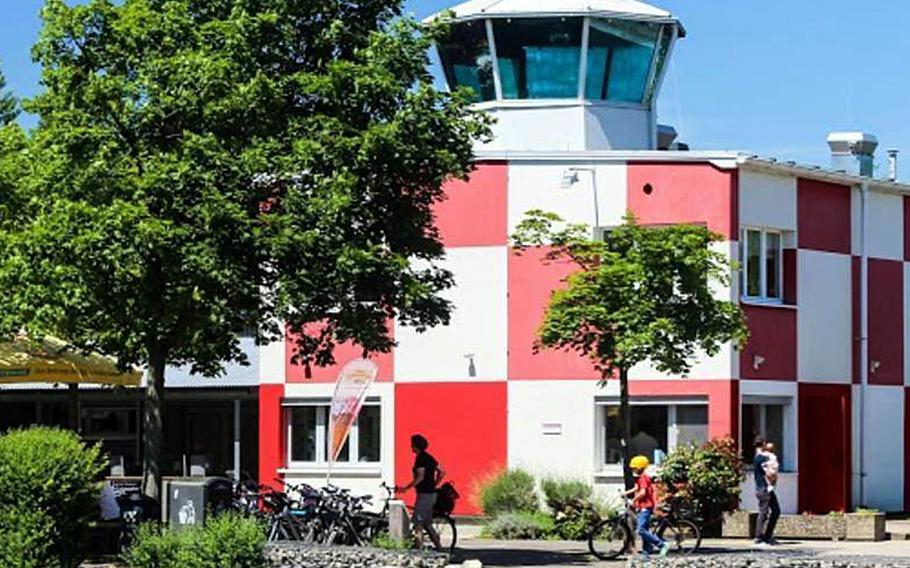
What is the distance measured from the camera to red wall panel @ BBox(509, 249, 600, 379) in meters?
38.6

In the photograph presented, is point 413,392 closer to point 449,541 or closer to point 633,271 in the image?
point 449,541

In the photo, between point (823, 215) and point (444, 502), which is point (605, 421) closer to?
point (823, 215)

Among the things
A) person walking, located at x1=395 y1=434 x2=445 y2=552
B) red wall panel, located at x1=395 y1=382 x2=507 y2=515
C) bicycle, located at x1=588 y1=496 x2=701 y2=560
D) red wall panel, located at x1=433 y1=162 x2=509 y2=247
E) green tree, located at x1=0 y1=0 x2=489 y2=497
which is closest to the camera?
A: green tree, located at x1=0 y1=0 x2=489 y2=497

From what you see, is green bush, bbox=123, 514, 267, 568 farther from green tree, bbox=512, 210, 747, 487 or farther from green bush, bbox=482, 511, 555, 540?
green bush, bbox=482, 511, 555, 540

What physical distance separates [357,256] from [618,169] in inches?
495

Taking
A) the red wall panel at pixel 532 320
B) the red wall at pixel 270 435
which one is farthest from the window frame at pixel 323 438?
the red wall panel at pixel 532 320

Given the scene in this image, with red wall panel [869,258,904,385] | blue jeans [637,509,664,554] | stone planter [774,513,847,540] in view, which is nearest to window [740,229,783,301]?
red wall panel [869,258,904,385]

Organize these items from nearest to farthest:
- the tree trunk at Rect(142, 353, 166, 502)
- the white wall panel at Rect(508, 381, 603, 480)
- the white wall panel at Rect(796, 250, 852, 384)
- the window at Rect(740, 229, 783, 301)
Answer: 1. the tree trunk at Rect(142, 353, 166, 502)
2. the white wall panel at Rect(508, 381, 603, 480)
3. the window at Rect(740, 229, 783, 301)
4. the white wall panel at Rect(796, 250, 852, 384)

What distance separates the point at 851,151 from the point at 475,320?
33.0 feet

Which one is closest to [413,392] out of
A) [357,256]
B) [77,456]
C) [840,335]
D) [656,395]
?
[656,395]

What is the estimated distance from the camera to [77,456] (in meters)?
21.6

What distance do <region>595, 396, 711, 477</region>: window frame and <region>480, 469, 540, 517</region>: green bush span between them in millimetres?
1485

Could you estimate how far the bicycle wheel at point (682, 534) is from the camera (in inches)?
1213

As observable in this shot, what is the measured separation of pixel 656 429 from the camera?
1506 inches
